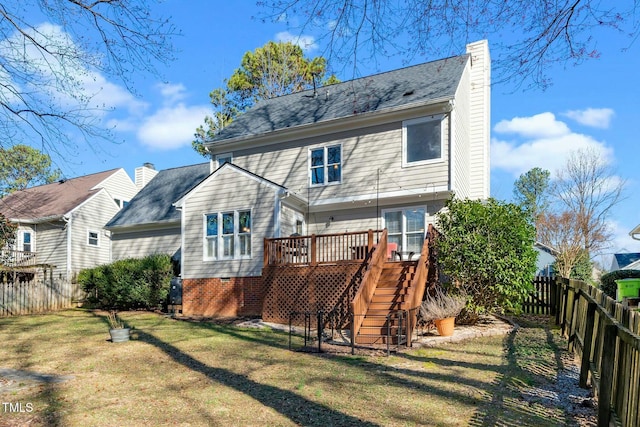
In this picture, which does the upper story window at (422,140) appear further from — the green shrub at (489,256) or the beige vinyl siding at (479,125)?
the beige vinyl siding at (479,125)

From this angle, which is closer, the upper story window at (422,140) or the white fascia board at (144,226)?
the upper story window at (422,140)

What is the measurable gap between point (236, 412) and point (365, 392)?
1903 mm

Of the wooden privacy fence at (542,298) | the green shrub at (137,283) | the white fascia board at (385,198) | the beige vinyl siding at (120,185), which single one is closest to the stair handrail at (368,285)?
the white fascia board at (385,198)

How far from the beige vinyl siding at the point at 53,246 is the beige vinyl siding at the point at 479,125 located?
70.7 feet

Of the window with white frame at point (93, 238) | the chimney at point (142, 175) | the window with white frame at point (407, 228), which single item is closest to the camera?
the window with white frame at point (407, 228)

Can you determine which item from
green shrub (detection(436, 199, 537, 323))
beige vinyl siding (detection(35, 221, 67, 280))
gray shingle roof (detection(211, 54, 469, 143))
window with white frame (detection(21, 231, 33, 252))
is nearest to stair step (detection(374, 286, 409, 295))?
green shrub (detection(436, 199, 537, 323))

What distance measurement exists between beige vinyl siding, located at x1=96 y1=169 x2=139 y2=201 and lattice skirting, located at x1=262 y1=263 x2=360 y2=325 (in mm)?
19117

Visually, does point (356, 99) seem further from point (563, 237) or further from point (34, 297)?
point (563, 237)

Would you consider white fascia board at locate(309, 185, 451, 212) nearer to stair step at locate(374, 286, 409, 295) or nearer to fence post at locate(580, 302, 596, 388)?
stair step at locate(374, 286, 409, 295)

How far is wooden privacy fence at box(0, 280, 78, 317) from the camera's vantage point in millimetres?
16750

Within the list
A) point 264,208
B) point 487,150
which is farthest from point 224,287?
point 487,150

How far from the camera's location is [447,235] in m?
11.9

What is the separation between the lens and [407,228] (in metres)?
14.9

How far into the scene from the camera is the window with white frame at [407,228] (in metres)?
14.7
